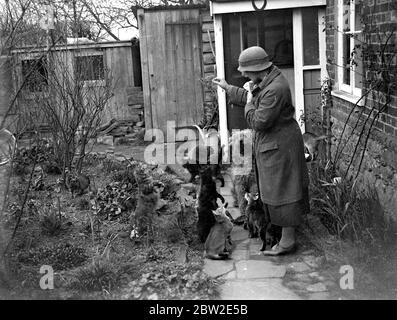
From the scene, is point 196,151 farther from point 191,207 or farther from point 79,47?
point 79,47

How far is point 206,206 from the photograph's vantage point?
5633 millimetres

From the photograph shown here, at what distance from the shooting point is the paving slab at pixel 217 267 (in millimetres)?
5098

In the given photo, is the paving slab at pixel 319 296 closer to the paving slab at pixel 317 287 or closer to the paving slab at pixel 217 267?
the paving slab at pixel 317 287

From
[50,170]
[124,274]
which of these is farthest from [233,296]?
[50,170]

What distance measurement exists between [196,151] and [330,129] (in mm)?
2057

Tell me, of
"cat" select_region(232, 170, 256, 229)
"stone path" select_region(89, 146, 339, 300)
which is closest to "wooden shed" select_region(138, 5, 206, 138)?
"cat" select_region(232, 170, 256, 229)

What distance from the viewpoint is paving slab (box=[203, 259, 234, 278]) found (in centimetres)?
510

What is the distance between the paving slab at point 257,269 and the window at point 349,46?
8.52ft

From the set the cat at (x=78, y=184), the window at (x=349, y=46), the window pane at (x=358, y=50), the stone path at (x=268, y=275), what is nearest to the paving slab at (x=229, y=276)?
the stone path at (x=268, y=275)

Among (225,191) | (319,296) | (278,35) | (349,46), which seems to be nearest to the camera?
(319,296)

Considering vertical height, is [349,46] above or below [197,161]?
above

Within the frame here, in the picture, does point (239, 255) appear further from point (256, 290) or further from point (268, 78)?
point (268, 78)

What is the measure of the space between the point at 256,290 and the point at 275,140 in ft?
4.82

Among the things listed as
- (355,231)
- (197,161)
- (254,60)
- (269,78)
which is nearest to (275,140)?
(269,78)
